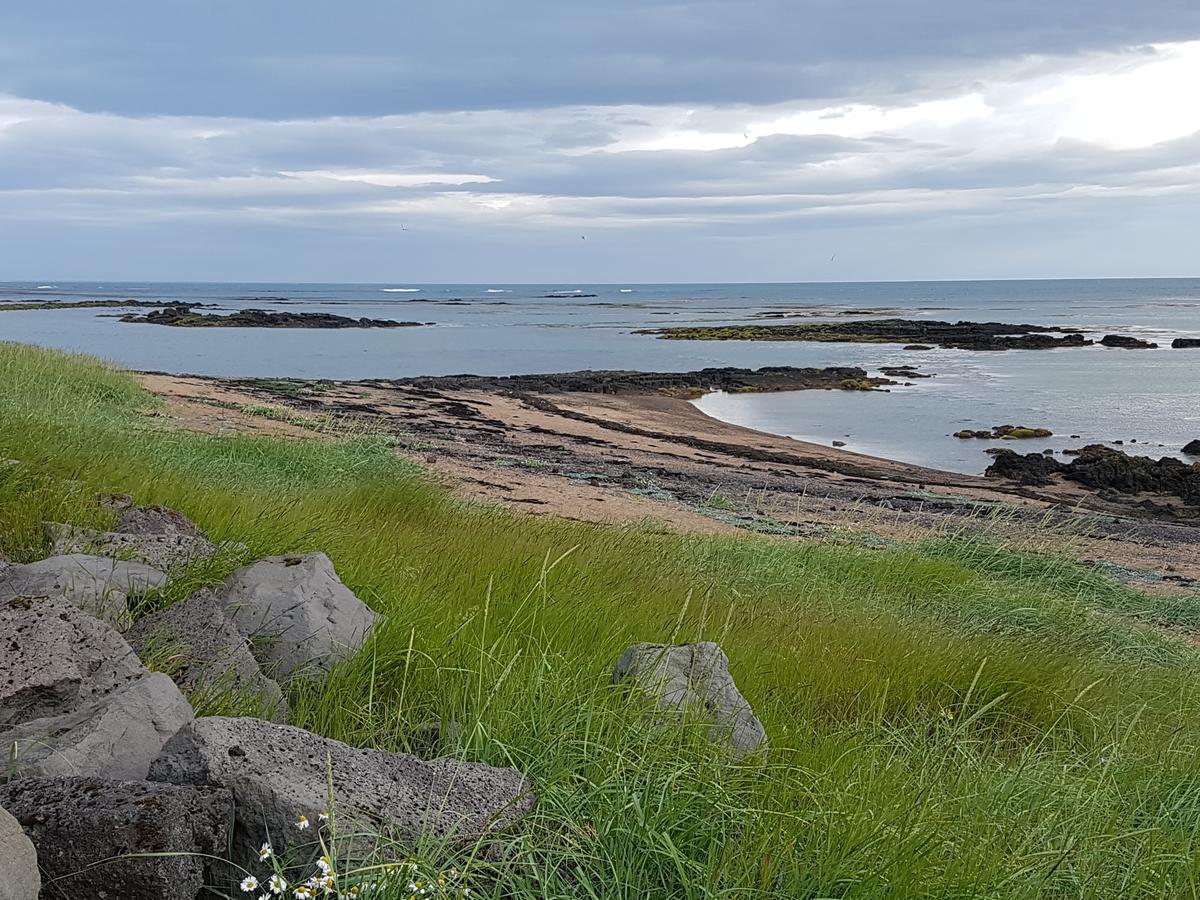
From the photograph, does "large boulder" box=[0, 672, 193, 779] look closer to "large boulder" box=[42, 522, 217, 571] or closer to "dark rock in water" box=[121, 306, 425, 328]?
"large boulder" box=[42, 522, 217, 571]

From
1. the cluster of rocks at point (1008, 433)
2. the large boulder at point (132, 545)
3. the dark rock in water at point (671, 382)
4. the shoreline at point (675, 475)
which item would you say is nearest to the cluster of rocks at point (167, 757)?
the large boulder at point (132, 545)

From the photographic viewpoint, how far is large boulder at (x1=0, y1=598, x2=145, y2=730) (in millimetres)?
2979

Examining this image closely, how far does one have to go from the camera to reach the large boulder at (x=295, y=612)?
12.5 ft

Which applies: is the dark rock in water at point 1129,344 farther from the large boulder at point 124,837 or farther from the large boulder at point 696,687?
the large boulder at point 124,837

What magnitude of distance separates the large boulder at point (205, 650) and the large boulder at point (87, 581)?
6.0 inches

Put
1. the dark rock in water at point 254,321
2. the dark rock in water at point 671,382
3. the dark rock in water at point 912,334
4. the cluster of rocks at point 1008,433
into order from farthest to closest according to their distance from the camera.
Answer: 1. the dark rock in water at point 254,321
2. the dark rock in water at point 912,334
3. the dark rock in water at point 671,382
4. the cluster of rocks at point 1008,433

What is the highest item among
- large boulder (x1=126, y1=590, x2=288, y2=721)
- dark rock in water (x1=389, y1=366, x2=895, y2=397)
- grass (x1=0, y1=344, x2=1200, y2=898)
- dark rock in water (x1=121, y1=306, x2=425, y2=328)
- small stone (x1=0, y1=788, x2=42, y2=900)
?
dark rock in water (x1=121, y1=306, x2=425, y2=328)

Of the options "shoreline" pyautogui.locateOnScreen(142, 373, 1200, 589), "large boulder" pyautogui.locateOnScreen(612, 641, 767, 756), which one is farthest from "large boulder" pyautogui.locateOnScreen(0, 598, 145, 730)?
"shoreline" pyautogui.locateOnScreen(142, 373, 1200, 589)

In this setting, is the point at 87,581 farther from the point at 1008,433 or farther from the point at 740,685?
the point at 1008,433

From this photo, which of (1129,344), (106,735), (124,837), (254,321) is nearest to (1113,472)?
(106,735)

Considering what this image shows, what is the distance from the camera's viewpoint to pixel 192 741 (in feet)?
8.03

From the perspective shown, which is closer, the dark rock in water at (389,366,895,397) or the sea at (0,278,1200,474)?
the sea at (0,278,1200,474)

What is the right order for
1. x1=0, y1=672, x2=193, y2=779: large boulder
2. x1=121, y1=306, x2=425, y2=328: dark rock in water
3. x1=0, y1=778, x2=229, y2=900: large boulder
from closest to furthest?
x1=0, y1=778, x2=229, y2=900: large boulder, x1=0, y1=672, x2=193, y2=779: large boulder, x1=121, y1=306, x2=425, y2=328: dark rock in water

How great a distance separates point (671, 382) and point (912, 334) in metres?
33.6
